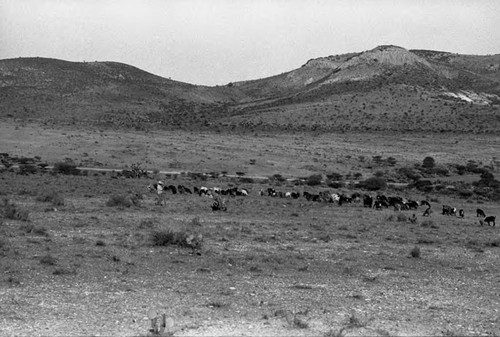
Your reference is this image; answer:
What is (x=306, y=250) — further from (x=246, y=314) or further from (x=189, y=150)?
(x=189, y=150)

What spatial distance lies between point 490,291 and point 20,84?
14029 cm

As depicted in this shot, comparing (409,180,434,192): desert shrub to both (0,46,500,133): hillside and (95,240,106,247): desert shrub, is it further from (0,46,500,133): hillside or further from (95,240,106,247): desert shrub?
(0,46,500,133): hillside

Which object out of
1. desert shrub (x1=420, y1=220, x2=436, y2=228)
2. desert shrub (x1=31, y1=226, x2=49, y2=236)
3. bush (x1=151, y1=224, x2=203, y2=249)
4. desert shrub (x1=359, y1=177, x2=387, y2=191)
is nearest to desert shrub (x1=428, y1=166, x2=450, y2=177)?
desert shrub (x1=359, y1=177, x2=387, y2=191)

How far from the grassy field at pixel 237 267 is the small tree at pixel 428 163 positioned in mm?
25070

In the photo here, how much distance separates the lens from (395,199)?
1448 inches

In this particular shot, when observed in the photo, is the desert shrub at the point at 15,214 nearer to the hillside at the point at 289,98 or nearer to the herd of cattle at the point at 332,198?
the herd of cattle at the point at 332,198

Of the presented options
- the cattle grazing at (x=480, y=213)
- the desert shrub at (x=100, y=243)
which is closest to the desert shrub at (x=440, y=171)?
the cattle grazing at (x=480, y=213)

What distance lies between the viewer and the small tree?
214ft

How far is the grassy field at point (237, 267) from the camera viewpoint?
492 inches

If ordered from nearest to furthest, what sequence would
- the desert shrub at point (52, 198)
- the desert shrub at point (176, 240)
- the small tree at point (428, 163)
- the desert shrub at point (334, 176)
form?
the desert shrub at point (176, 240)
the desert shrub at point (52, 198)
the desert shrub at point (334, 176)
the small tree at point (428, 163)

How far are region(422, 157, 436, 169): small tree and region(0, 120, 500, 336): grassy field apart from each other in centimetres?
2507

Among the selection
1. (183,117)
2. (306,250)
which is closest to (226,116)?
(183,117)

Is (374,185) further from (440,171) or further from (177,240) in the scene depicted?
(177,240)

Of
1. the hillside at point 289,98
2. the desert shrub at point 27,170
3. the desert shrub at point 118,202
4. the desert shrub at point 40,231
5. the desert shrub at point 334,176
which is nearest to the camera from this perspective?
the desert shrub at point 40,231
